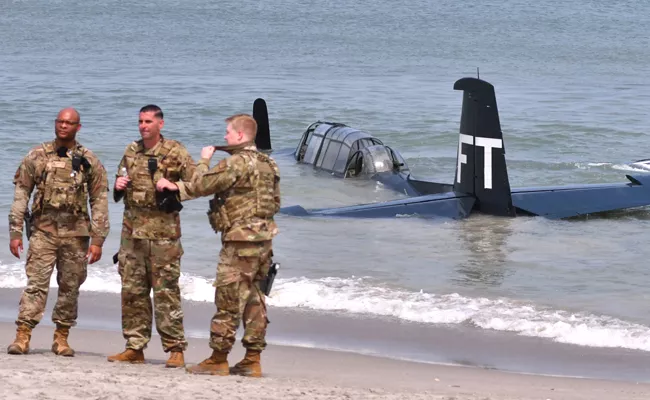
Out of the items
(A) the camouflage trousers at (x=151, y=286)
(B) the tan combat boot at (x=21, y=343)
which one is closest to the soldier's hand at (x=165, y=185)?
(A) the camouflage trousers at (x=151, y=286)

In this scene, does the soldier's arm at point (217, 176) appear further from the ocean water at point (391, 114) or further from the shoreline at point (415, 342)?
the ocean water at point (391, 114)

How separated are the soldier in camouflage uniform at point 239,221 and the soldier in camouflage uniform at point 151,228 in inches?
12.6

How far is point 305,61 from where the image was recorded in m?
54.5

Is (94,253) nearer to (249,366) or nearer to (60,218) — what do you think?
(60,218)

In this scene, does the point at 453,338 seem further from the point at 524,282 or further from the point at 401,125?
the point at 401,125

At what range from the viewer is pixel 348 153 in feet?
76.4

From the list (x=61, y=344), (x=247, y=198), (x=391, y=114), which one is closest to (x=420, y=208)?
(x=61, y=344)

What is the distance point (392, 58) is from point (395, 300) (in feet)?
147

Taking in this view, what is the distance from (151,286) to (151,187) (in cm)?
78

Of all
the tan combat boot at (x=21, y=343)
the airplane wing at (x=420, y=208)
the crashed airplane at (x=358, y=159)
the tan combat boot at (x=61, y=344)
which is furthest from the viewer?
the crashed airplane at (x=358, y=159)

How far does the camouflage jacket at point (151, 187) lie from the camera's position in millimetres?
8016

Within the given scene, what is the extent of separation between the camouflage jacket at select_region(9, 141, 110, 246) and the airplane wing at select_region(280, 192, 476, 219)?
416 inches

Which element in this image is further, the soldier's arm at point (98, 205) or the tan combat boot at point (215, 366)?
the soldier's arm at point (98, 205)

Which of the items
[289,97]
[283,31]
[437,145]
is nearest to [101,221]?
[437,145]
